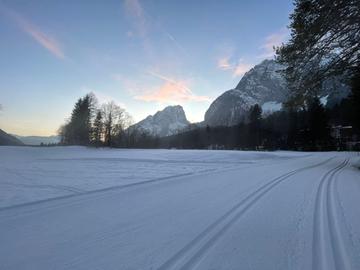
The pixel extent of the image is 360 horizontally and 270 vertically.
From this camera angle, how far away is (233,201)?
6734 millimetres

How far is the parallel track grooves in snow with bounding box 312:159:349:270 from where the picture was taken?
11.2 feet

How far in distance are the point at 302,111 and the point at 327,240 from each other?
63454 millimetres

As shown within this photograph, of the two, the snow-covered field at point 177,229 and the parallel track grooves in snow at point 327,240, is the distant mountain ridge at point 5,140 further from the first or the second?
the parallel track grooves in snow at point 327,240

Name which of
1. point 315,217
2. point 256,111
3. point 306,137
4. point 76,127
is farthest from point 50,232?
point 256,111

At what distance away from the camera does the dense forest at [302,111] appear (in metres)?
11.3

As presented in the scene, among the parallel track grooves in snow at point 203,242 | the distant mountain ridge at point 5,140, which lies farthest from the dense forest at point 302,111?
the distant mountain ridge at point 5,140

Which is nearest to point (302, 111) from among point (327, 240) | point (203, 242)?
point (327, 240)

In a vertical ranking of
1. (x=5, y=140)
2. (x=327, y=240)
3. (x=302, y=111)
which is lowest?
(x=327, y=240)

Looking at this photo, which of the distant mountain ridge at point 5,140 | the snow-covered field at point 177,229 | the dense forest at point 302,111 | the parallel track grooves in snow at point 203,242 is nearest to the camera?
the parallel track grooves in snow at point 203,242

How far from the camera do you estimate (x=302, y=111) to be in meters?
61.9

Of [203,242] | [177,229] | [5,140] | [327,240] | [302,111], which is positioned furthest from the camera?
[5,140]

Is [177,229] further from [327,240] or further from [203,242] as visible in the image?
[327,240]

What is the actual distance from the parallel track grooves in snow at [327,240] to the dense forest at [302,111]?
7269 millimetres

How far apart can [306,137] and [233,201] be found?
72.7 m
